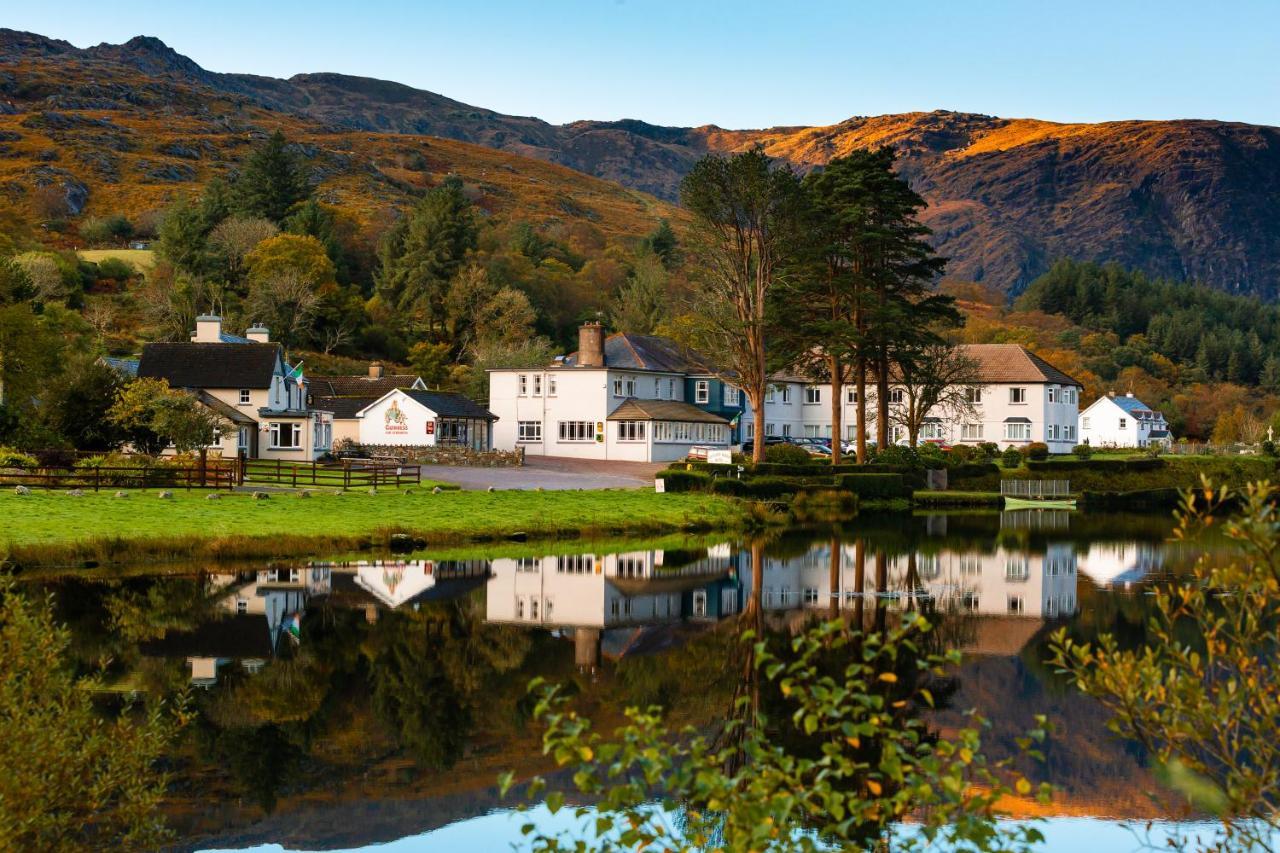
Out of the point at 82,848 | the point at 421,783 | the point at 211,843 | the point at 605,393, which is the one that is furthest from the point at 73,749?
the point at 605,393

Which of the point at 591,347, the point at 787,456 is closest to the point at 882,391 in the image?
the point at 787,456

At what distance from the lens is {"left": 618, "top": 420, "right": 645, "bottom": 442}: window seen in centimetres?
7650

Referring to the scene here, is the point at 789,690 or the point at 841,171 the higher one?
the point at 841,171

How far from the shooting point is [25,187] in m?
175

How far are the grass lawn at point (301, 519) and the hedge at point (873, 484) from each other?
25.1ft

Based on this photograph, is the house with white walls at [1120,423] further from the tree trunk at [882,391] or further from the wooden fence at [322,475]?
the wooden fence at [322,475]

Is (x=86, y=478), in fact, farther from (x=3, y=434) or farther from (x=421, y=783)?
(x=421, y=783)

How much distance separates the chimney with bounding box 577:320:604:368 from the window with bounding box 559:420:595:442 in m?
3.44

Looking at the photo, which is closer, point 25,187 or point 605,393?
point 605,393

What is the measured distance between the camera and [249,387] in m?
69.9

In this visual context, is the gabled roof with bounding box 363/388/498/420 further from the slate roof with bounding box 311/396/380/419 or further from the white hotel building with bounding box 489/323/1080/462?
the white hotel building with bounding box 489/323/1080/462

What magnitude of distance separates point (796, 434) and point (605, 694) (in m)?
78.2

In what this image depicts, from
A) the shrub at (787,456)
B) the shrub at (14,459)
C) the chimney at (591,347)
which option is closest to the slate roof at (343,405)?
the chimney at (591,347)

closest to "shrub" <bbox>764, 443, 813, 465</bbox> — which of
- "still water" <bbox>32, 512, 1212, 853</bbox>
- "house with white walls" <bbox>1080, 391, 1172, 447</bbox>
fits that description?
"still water" <bbox>32, 512, 1212, 853</bbox>
